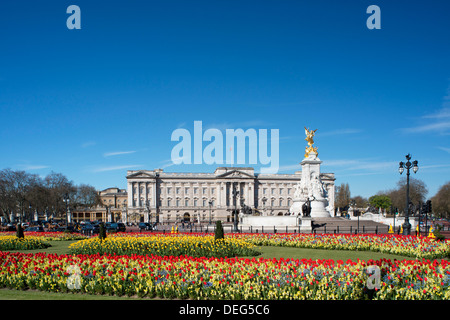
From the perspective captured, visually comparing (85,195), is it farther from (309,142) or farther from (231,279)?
(231,279)

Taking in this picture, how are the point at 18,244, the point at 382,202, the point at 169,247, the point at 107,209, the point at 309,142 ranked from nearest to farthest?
the point at 169,247
the point at 18,244
the point at 309,142
the point at 107,209
the point at 382,202

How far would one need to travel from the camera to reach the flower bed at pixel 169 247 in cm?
1706

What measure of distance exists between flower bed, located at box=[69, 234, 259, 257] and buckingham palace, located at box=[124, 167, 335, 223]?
92311 millimetres

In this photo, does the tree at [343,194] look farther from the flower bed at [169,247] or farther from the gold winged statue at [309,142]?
the flower bed at [169,247]

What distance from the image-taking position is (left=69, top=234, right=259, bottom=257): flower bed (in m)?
17.1

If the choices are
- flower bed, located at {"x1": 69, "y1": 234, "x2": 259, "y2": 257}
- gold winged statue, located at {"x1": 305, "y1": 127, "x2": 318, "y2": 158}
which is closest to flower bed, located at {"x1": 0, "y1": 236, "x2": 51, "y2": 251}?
flower bed, located at {"x1": 69, "y1": 234, "x2": 259, "y2": 257}

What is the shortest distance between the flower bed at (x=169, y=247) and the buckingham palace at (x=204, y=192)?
92311mm

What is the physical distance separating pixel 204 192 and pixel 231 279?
4211 inches

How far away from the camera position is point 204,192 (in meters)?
117

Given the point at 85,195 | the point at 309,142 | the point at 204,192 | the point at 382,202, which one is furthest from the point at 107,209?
the point at 382,202

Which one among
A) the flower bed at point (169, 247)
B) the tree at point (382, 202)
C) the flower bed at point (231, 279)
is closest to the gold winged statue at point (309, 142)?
the flower bed at point (169, 247)

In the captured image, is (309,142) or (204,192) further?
(204,192)
